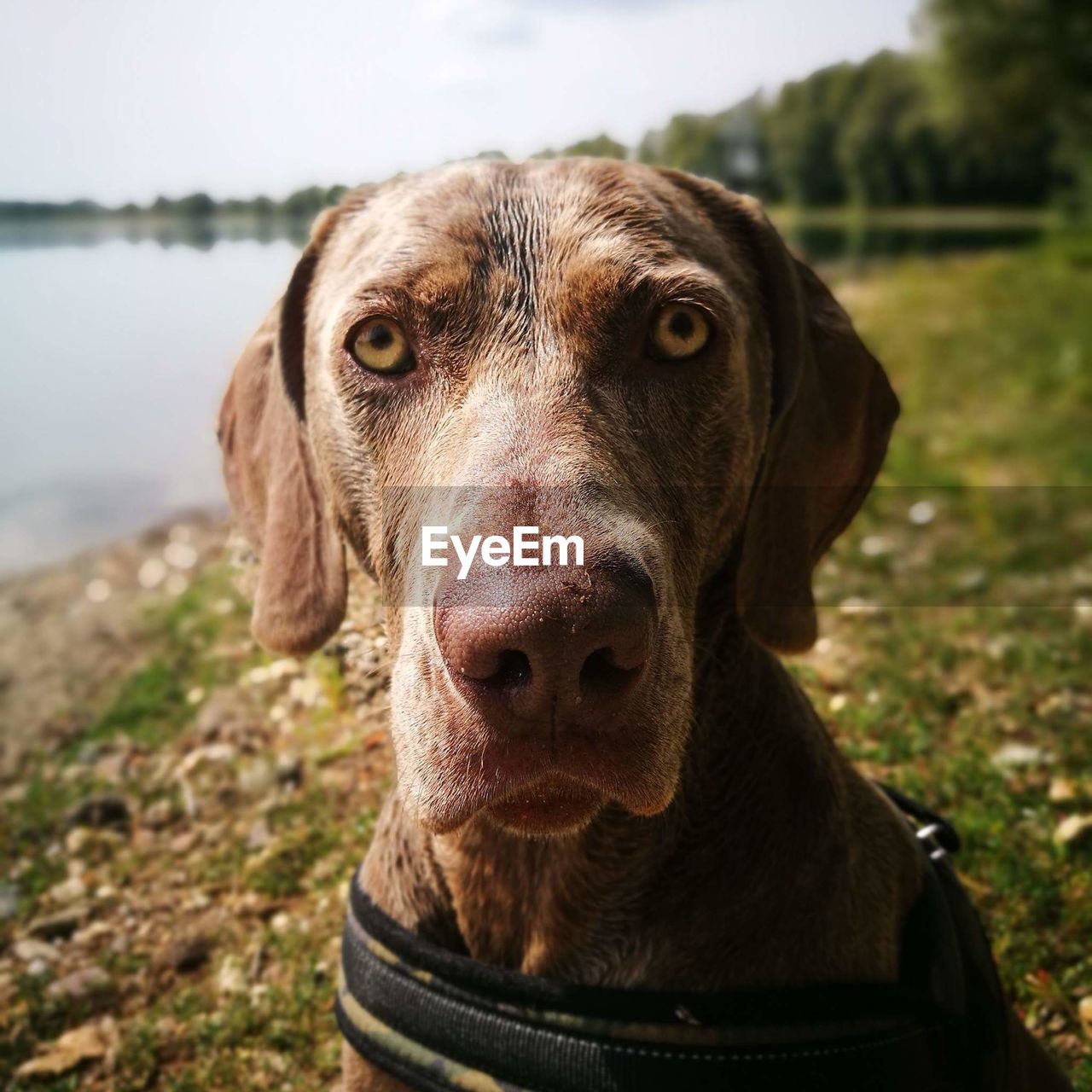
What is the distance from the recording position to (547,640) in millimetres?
1509

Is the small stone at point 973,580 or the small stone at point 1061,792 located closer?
the small stone at point 1061,792

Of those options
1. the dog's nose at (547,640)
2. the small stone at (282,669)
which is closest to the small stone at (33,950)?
the small stone at (282,669)

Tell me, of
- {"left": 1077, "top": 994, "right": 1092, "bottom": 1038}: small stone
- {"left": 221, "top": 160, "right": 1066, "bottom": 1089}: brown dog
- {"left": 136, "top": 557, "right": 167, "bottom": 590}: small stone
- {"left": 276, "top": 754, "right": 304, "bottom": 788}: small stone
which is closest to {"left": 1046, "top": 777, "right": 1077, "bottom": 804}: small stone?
{"left": 1077, "top": 994, "right": 1092, "bottom": 1038}: small stone

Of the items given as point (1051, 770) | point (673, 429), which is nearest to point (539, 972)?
point (673, 429)

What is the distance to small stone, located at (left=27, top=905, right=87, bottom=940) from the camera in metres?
3.46

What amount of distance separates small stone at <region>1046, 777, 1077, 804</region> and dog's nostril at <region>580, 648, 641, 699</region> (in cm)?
286

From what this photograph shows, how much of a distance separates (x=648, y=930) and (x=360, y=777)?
1866 mm

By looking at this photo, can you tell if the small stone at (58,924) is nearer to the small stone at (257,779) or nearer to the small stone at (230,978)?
the small stone at (230,978)

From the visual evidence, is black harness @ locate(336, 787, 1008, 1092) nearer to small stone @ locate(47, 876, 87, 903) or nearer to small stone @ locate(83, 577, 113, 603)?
small stone @ locate(47, 876, 87, 903)

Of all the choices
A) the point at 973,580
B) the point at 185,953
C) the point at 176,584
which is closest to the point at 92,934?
the point at 185,953

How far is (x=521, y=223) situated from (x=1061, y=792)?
2938 millimetres

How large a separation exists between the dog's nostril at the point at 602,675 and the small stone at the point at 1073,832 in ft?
8.69

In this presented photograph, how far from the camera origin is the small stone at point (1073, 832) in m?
3.62

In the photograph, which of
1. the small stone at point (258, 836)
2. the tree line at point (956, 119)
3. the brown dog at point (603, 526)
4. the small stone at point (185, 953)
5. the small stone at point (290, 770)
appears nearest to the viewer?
the brown dog at point (603, 526)
